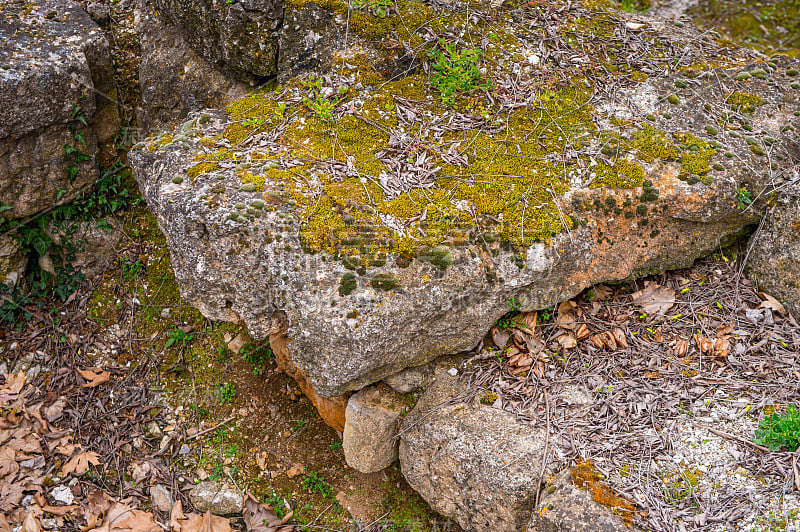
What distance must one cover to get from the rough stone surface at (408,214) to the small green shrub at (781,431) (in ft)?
4.46

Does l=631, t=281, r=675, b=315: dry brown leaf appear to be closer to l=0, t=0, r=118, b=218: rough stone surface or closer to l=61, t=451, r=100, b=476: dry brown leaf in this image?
l=61, t=451, r=100, b=476: dry brown leaf

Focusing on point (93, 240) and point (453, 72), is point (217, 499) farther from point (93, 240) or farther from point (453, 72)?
point (453, 72)

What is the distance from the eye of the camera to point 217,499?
454 centimetres

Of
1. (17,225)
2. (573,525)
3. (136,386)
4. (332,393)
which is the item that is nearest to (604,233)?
(573,525)

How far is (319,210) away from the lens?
3.80 metres

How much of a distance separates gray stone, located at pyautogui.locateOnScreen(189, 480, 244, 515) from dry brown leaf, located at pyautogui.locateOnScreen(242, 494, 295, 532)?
0.27 ft

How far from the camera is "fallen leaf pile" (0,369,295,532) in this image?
4434 mm

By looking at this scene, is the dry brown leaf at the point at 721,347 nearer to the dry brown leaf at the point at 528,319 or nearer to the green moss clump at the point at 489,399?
the dry brown leaf at the point at 528,319

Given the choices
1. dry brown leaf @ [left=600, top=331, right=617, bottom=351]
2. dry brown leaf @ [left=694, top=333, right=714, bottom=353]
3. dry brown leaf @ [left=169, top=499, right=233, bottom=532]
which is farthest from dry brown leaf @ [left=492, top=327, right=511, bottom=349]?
dry brown leaf @ [left=169, top=499, right=233, bottom=532]

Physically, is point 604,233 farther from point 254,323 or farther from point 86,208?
point 86,208

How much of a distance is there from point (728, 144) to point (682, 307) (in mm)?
1415

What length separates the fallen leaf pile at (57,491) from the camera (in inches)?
175

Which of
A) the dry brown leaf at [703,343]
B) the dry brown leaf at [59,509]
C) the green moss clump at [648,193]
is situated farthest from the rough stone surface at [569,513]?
the dry brown leaf at [59,509]

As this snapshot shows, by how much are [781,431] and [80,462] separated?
5574 mm
